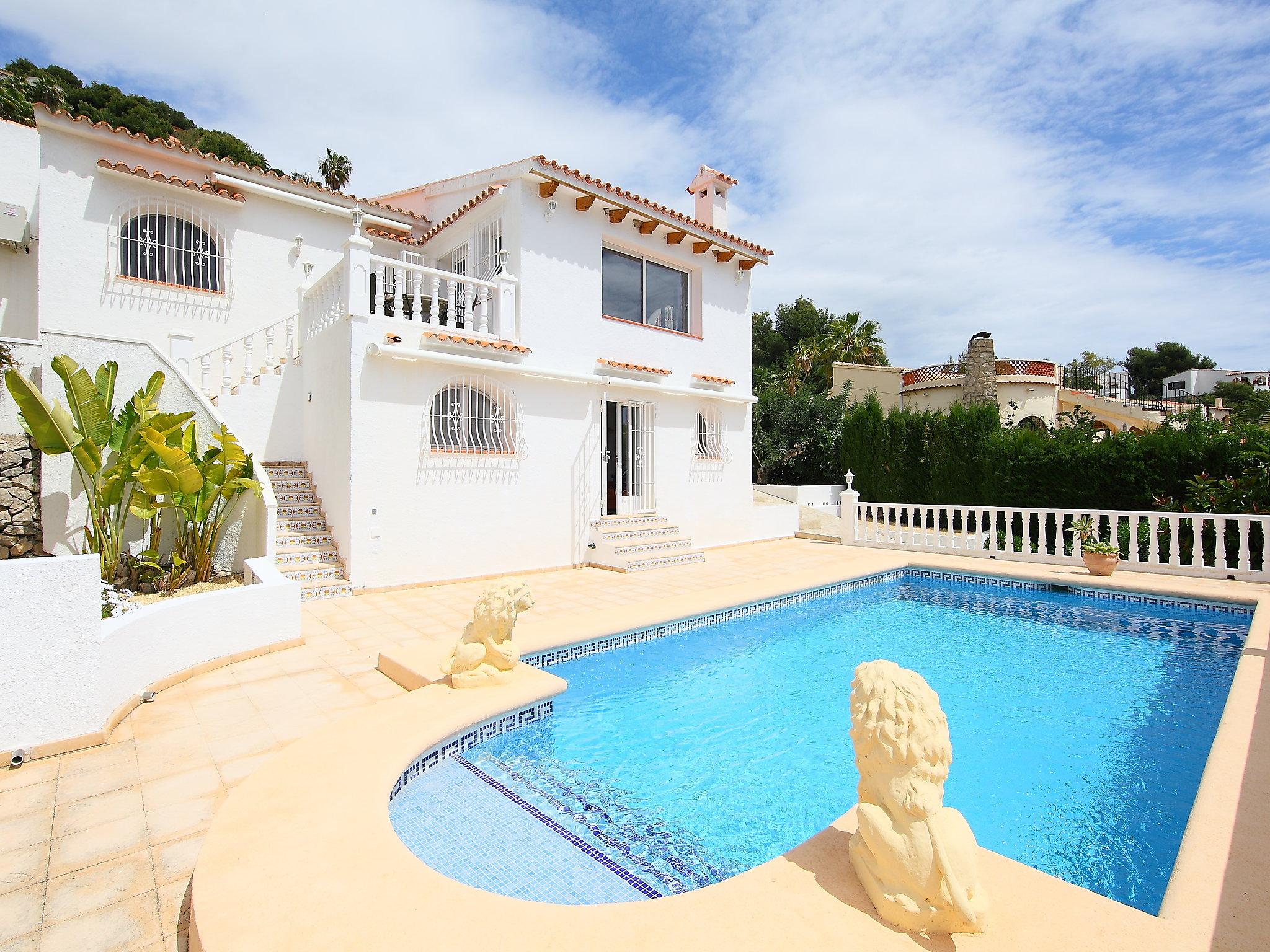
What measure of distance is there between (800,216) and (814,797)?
707 inches

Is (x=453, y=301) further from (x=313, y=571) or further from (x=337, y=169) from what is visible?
(x=337, y=169)

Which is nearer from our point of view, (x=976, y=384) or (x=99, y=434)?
(x=99, y=434)

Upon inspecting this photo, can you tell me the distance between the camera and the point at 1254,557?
1117cm

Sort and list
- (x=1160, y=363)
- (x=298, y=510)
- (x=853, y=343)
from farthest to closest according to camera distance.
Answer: (x=1160, y=363)
(x=853, y=343)
(x=298, y=510)

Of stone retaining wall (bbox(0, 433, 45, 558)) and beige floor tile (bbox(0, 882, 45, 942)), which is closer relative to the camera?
beige floor tile (bbox(0, 882, 45, 942))

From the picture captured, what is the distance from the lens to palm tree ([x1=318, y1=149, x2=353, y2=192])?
92.0ft

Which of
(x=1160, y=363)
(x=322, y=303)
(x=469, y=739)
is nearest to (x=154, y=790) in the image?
(x=469, y=739)

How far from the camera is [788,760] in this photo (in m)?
4.83

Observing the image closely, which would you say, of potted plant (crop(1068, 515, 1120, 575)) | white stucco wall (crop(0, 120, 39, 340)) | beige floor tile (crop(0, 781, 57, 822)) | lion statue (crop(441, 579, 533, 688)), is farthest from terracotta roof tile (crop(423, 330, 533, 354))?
potted plant (crop(1068, 515, 1120, 575))

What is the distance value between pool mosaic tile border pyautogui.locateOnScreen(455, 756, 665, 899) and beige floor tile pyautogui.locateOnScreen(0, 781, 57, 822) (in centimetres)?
238

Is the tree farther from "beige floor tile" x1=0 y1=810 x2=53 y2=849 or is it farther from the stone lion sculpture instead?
"beige floor tile" x1=0 y1=810 x2=53 y2=849

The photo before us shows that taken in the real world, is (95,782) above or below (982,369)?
below

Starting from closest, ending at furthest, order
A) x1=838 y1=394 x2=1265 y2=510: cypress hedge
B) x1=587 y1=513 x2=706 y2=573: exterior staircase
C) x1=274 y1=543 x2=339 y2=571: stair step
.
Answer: x1=274 y1=543 x2=339 y2=571: stair step, x1=587 y1=513 x2=706 y2=573: exterior staircase, x1=838 y1=394 x2=1265 y2=510: cypress hedge

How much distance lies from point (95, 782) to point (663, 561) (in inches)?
369
